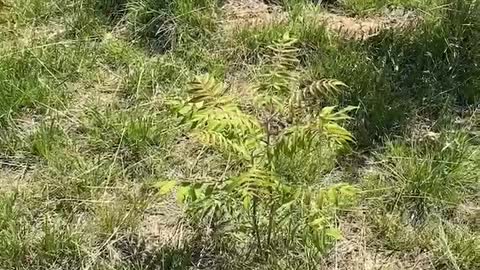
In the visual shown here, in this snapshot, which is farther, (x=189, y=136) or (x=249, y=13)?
(x=249, y=13)

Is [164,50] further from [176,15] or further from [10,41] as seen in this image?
[10,41]

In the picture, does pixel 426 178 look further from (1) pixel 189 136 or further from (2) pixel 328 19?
(2) pixel 328 19

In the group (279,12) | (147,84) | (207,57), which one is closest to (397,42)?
(279,12)

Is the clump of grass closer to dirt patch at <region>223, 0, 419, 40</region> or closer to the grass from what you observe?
the grass

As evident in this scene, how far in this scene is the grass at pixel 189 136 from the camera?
9.81 feet

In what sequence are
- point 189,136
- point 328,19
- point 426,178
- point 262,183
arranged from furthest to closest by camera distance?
point 328,19, point 189,136, point 426,178, point 262,183

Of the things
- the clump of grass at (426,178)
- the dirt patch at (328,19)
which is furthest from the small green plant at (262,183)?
the dirt patch at (328,19)

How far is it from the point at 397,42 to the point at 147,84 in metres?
1.23

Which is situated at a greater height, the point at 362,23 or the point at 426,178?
the point at 362,23

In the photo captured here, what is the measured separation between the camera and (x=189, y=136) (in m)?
3.48

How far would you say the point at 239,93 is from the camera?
3.72 meters

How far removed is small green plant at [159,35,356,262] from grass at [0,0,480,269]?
3cm

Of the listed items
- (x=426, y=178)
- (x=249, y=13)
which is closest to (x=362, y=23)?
(x=249, y=13)

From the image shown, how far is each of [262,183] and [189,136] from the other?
945mm
